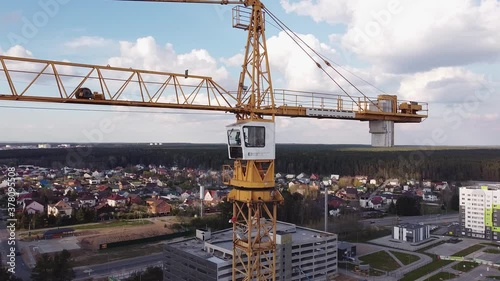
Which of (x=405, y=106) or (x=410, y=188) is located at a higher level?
(x=405, y=106)

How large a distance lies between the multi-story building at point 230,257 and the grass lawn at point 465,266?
26.6ft

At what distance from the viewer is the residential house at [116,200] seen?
42.6m

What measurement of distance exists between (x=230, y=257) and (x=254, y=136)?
9.52 meters

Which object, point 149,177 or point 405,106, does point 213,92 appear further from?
point 149,177

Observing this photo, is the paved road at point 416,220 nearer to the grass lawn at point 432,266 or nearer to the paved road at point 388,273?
the paved road at point 388,273

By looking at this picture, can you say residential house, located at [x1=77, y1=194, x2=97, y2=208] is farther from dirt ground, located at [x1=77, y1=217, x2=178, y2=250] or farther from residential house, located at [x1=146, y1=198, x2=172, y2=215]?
dirt ground, located at [x1=77, y1=217, x2=178, y2=250]

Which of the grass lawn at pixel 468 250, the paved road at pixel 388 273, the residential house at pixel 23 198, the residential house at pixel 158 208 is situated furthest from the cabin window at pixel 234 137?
the residential house at pixel 23 198

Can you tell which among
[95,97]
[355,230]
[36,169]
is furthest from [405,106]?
[36,169]

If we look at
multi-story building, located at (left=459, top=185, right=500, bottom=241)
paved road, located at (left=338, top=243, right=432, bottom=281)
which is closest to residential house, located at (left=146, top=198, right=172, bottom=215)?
paved road, located at (left=338, top=243, right=432, bottom=281)

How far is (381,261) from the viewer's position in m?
26.7

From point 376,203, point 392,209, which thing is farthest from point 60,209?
point 392,209

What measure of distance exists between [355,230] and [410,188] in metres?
27.3

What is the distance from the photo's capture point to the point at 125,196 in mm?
46125

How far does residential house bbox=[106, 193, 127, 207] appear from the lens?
42.6 metres
